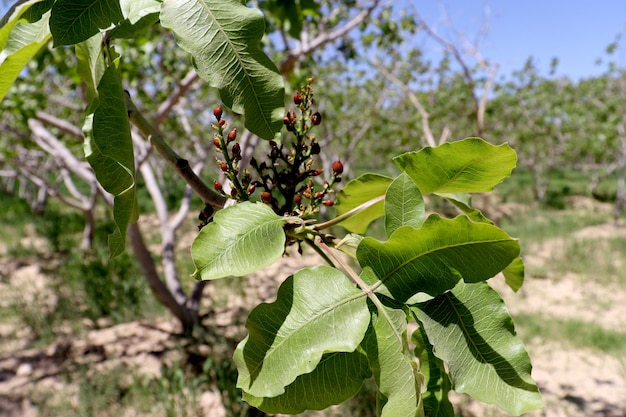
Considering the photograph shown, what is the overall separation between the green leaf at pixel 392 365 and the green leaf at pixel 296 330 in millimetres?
33

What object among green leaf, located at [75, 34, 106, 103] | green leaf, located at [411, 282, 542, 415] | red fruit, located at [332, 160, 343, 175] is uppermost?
green leaf, located at [75, 34, 106, 103]

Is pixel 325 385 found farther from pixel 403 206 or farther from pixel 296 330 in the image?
pixel 403 206

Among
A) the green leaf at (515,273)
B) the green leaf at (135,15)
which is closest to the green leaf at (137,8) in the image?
the green leaf at (135,15)

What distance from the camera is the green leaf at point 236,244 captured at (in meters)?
0.50

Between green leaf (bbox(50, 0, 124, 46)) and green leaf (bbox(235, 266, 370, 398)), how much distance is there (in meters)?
0.38

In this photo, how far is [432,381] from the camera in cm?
64

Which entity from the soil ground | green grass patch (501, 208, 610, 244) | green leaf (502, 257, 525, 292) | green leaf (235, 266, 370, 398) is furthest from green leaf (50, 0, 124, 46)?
green grass patch (501, 208, 610, 244)

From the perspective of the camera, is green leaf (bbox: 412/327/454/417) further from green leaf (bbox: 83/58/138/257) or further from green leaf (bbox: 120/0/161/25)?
green leaf (bbox: 120/0/161/25)

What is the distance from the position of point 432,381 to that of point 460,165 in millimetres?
313

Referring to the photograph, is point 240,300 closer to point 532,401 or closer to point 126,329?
point 126,329

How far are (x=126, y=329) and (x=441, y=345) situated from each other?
14.4 feet

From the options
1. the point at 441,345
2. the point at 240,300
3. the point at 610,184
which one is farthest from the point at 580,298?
the point at 610,184

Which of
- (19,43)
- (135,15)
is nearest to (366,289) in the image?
(135,15)

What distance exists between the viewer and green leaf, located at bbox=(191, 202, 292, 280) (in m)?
0.50
